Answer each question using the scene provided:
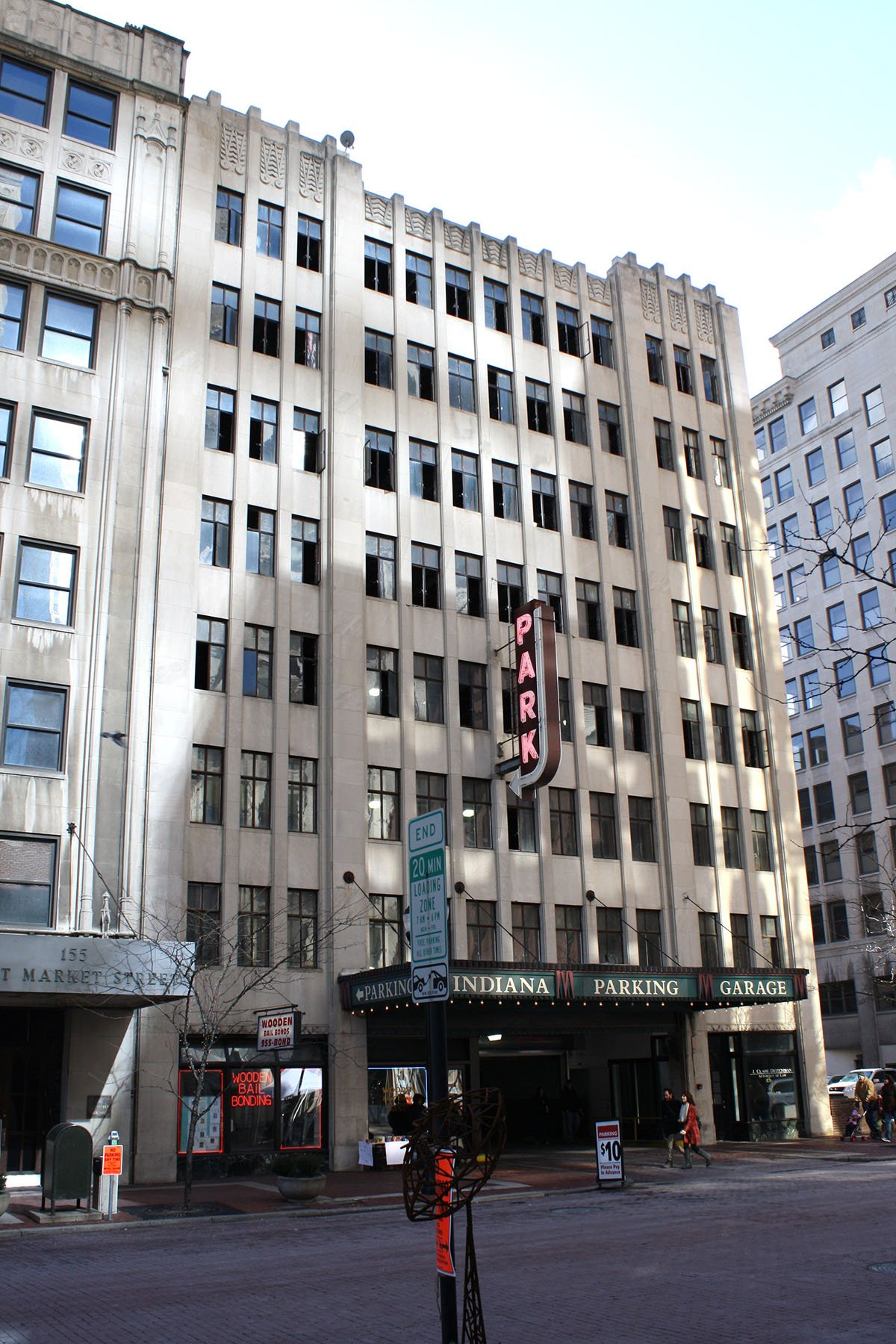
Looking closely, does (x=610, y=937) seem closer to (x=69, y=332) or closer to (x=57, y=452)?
(x=57, y=452)

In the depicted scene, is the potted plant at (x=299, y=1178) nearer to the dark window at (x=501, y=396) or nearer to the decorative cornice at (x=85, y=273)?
the decorative cornice at (x=85, y=273)

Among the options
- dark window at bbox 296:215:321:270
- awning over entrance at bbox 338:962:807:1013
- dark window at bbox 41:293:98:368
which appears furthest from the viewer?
dark window at bbox 296:215:321:270

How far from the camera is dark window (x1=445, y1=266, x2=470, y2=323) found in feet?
139

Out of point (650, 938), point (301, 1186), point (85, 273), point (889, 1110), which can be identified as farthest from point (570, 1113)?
point (85, 273)

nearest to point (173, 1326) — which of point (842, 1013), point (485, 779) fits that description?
point (485, 779)

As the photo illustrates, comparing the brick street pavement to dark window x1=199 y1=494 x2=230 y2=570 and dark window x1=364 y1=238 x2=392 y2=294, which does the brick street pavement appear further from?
dark window x1=364 y1=238 x2=392 y2=294

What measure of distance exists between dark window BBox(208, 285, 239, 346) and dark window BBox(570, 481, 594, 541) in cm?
1354

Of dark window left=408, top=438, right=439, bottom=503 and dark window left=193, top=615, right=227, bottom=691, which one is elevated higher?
dark window left=408, top=438, right=439, bottom=503

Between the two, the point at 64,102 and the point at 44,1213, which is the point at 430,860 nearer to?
the point at 44,1213

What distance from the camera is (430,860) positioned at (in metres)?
9.30

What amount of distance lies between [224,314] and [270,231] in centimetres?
386

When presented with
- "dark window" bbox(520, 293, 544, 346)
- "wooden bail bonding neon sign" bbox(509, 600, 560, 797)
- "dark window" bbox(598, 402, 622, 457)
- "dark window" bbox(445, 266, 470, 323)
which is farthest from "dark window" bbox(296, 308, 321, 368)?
"dark window" bbox(598, 402, 622, 457)

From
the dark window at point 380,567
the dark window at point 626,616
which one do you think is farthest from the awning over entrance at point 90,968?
the dark window at point 626,616

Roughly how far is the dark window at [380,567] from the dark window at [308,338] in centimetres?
612
